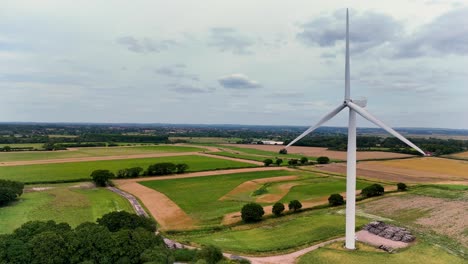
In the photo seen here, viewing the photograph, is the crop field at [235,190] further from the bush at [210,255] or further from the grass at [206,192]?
the bush at [210,255]

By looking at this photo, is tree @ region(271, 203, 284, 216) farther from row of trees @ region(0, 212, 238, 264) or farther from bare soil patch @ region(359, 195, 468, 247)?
row of trees @ region(0, 212, 238, 264)

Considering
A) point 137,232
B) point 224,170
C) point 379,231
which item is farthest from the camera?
point 224,170

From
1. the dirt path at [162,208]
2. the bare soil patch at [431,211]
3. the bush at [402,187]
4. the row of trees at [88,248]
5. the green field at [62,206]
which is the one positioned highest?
the row of trees at [88,248]

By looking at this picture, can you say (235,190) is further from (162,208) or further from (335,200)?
(335,200)

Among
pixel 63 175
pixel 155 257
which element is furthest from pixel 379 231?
pixel 63 175

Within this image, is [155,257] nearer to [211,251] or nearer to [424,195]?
[211,251]

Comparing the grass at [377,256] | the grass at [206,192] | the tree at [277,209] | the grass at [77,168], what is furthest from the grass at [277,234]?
the grass at [77,168]
